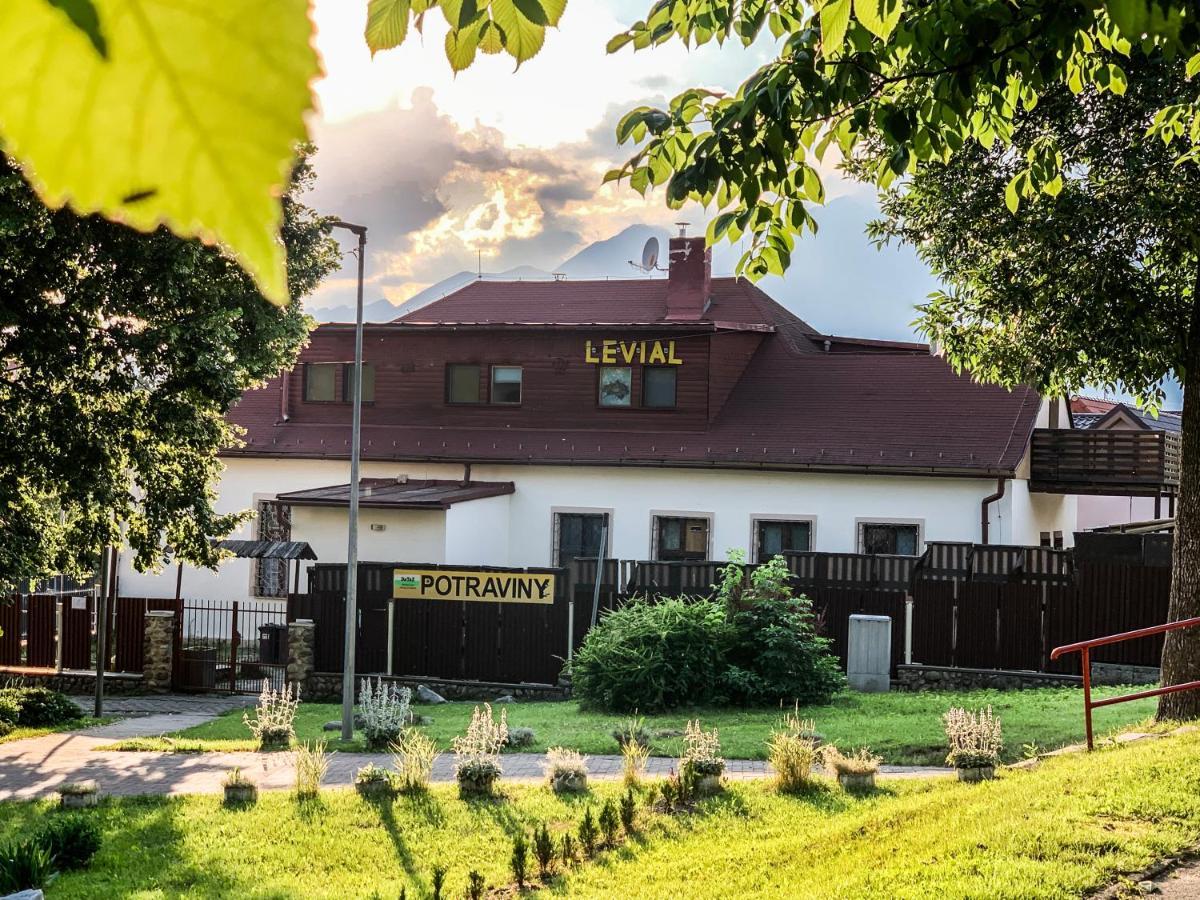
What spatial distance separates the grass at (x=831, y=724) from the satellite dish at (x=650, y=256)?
50.8ft

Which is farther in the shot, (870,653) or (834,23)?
(870,653)

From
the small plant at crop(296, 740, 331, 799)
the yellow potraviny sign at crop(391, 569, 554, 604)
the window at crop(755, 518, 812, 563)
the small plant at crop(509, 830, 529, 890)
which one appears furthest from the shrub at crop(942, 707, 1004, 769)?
the window at crop(755, 518, 812, 563)

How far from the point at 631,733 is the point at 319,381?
1850 centimetres

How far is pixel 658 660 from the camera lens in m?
16.2

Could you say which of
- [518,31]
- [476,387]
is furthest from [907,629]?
[518,31]

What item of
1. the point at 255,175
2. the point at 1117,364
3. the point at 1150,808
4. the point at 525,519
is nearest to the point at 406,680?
the point at 525,519

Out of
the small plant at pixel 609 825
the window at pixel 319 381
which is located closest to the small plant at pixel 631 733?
the small plant at pixel 609 825

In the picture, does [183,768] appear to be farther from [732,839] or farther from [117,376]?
[732,839]

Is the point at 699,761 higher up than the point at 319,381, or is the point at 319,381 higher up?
the point at 319,381

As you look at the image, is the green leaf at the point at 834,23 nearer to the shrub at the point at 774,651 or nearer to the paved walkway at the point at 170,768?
the paved walkway at the point at 170,768

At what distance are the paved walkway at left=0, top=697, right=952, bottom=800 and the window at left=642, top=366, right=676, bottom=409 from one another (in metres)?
13.7

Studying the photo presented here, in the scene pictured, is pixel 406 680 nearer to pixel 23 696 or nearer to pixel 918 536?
pixel 23 696

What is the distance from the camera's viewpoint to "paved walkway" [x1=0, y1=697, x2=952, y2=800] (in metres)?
12.4

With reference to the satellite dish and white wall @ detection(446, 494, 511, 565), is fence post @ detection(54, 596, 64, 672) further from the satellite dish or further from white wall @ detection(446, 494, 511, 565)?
the satellite dish
